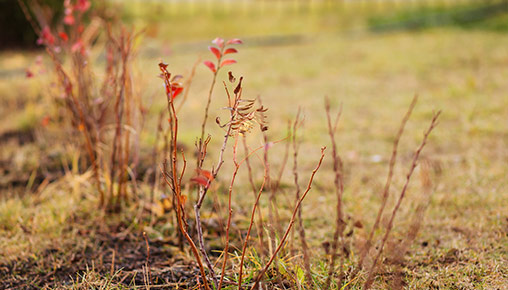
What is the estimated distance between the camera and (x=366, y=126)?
4441mm

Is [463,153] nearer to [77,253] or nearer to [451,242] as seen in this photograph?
[451,242]

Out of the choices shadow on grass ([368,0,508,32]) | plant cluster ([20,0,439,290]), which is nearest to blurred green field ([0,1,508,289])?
plant cluster ([20,0,439,290])

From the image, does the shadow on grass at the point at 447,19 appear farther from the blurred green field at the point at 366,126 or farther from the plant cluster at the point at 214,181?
the plant cluster at the point at 214,181

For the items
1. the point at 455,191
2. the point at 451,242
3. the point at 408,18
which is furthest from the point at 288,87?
the point at 408,18

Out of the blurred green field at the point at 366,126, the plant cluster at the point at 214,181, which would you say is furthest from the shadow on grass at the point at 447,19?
the plant cluster at the point at 214,181

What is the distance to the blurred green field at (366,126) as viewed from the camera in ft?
7.63

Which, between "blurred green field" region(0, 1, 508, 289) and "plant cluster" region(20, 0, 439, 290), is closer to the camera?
"plant cluster" region(20, 0, 439, 290)

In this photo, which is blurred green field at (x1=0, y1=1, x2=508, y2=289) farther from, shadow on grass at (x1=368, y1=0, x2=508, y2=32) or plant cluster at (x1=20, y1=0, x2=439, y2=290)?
shadow on grass at (x1=368, y1=0, x2=508, y2=32)

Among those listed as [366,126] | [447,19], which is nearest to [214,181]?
[366,126]

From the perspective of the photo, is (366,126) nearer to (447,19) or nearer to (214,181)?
(214,181)

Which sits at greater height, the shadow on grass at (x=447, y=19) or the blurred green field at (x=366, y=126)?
the shadow on grass at (x=447, y=19)

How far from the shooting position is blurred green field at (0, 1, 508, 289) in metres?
2.33

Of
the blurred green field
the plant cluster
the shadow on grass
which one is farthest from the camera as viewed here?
the shadow on grass

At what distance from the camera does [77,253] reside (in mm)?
2285
